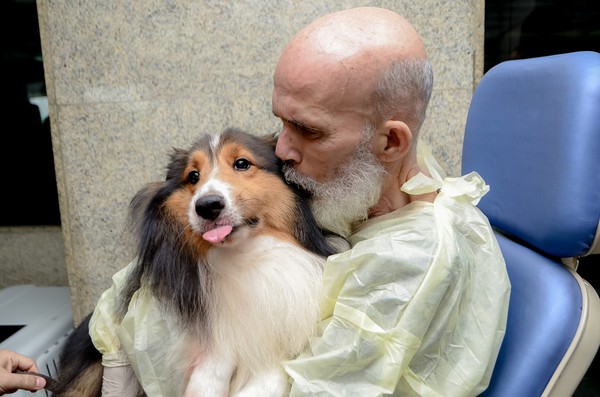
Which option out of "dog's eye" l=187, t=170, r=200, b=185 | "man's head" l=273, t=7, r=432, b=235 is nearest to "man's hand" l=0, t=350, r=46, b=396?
"dog's eye" l=187, t=170, r=200, b=185

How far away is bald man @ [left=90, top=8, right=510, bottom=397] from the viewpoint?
102 centimetres

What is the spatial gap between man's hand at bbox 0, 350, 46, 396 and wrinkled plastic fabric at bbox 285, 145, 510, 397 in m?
0.72

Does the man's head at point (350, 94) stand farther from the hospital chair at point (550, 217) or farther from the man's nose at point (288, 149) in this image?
the hospital chair at point (550, 217)

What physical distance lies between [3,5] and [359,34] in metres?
2.27

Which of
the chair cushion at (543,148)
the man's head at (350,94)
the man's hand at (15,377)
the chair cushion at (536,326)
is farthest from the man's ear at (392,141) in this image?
the man's hand at (15,377)

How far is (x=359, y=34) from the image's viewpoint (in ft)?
3.55

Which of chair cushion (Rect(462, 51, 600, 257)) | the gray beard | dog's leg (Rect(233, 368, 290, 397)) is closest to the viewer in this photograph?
chair cushion (Rect(462, 51, 600, 257))

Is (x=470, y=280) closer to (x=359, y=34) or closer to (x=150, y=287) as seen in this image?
(x=359, y=34)

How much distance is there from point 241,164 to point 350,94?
0.33 metres

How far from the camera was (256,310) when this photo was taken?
119cm

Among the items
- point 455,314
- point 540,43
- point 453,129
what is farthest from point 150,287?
point 540,43

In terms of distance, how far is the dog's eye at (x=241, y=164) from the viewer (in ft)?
4.00

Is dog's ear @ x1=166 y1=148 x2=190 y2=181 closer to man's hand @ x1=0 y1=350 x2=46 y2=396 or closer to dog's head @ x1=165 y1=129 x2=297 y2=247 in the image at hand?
dog's head @ x1=165 y1=129 x2=297 y2=247

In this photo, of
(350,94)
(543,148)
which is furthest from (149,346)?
(543,148)
